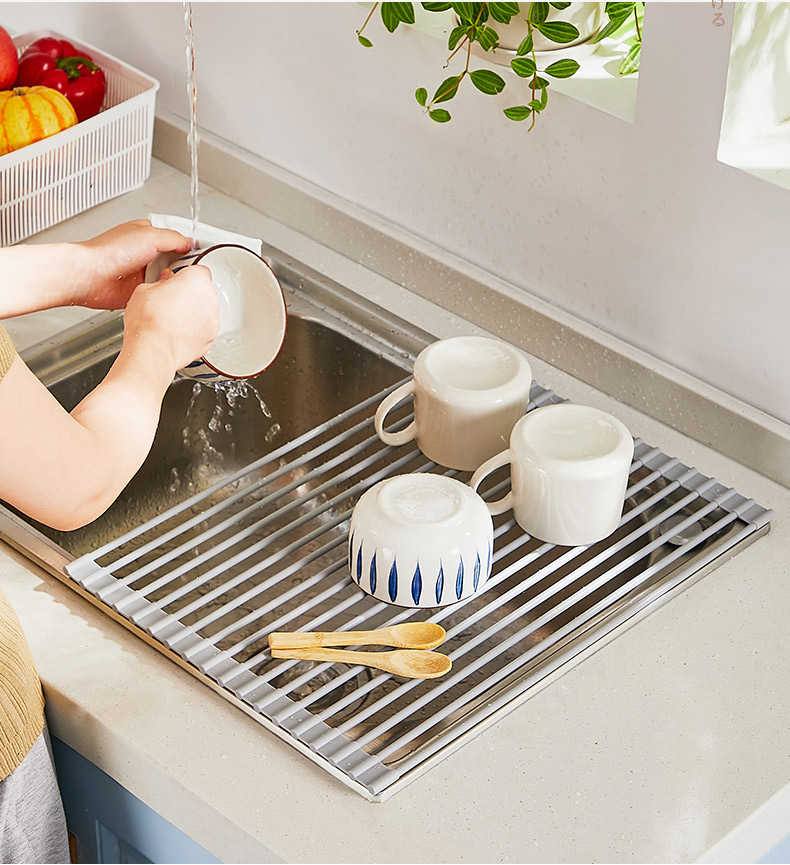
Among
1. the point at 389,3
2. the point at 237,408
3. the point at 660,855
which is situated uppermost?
the point at 389,3

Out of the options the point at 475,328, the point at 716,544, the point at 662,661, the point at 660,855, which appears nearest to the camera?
the point at 660,855

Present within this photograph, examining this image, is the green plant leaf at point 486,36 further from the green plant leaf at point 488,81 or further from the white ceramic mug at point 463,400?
the white ceramic mug at point 463,400

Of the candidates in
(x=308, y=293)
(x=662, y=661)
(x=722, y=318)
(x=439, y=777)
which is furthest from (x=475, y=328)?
(x=439, y=777)

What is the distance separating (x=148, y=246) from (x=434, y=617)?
1.41 feet

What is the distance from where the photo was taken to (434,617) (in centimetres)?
104

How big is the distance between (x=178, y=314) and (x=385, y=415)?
264 millimetres

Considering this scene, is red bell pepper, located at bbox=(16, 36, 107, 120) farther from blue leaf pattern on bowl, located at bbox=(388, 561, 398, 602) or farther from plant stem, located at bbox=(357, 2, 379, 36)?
blue leaf pattern on bowl, located at bbox=(388, 561, 398, 602)

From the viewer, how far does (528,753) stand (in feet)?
3.02

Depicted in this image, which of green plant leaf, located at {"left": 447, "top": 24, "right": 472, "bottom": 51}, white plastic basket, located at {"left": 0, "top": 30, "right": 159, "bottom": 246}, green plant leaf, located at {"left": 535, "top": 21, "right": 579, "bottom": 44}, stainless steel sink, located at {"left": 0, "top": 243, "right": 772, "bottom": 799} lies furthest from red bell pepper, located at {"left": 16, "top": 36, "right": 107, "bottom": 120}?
green plant leaf, located at {"left": 535, "top": 21, "right": 579, "bottom": 44}

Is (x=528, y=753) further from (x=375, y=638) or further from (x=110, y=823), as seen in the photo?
(x=110, y=823)

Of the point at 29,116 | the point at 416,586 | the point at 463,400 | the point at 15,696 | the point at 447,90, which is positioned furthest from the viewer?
the point at 29,116

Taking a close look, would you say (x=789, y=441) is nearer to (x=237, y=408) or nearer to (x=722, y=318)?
(x=722, y=318)

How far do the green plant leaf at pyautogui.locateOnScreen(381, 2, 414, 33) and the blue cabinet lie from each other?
0.77 metres

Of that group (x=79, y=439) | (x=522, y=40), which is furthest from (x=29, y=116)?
(x=79, y=439)
